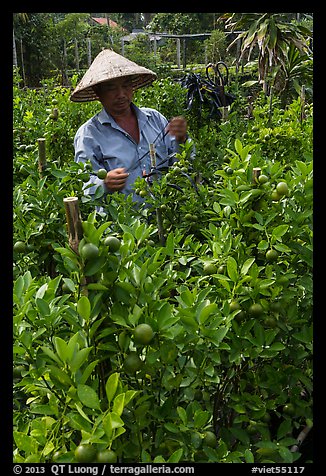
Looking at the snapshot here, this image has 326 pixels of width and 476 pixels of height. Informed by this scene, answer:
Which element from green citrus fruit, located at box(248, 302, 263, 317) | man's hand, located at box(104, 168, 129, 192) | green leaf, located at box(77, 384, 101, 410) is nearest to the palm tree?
man's hand, located at box(104, 168, 129, 192)

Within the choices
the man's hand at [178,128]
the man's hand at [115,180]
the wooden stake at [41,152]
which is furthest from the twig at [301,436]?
the man's hand at [178,128]

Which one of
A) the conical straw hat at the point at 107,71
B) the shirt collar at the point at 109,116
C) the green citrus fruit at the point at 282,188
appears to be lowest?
the green citrus fruit at the point at 282,188

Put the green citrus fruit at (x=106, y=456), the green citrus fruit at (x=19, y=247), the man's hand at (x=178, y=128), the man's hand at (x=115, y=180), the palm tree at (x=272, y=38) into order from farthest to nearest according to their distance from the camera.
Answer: the palm tree at (x=272, y=38) → the man's hand at (x=178, y=128) → the man's hand at (x=115, y=180) → the green citrus fruit at (x=19, y=247) → the green citrus fruit at (x=106, y=456)

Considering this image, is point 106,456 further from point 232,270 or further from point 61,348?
point 232,270

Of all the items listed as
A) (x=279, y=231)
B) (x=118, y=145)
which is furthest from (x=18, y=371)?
(x=118, y=145)

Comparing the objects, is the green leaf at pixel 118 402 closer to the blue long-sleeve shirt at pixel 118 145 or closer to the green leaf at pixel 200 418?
the green leaf at pixel 200 418

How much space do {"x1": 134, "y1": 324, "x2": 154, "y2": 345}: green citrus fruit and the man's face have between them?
65.7 inches

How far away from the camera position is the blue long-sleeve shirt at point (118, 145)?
218 cm

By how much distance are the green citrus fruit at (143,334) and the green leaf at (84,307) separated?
0.08 m

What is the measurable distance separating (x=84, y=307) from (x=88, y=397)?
0.43ft

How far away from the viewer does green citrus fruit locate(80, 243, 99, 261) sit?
76 cm

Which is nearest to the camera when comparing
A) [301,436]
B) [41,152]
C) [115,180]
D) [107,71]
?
[301,436]

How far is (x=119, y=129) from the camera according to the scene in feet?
7.46

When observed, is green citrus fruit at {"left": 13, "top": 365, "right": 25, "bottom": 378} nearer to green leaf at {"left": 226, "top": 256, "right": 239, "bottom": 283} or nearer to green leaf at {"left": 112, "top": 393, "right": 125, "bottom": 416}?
green leaf at {"left": 112, "top": 393, "right": 125, "bottom": 416}
